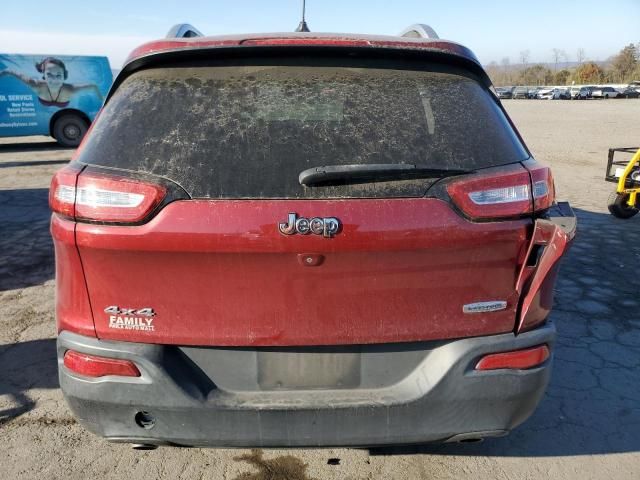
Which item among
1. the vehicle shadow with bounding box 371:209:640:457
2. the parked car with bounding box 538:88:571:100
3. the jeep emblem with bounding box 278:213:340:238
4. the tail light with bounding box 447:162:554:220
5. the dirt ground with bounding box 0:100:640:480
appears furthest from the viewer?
the parked car with bounding box 538:88:571:100

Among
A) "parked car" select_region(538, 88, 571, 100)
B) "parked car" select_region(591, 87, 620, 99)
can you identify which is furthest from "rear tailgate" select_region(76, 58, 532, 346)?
"parked car" select_region(591, 87, 620, 99)

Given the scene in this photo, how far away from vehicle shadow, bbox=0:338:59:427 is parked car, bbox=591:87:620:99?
6434cm

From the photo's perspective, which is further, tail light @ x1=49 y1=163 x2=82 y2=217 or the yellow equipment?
the yellow equipment

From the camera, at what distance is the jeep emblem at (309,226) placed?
177 centimetres

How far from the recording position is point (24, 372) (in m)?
3.46

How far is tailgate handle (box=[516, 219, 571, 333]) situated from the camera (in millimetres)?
1917

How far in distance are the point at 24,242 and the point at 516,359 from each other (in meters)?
6.07

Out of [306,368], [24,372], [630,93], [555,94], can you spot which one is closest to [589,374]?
[306,368]

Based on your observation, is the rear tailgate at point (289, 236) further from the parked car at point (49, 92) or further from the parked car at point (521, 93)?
the parked car at point (521, 93)

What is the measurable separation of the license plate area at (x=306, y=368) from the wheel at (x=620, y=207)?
6.56 metres

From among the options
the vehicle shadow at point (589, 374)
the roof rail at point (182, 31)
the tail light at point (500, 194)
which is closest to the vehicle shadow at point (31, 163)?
the roof rail at point (182, 31)

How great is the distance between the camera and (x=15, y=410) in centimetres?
306

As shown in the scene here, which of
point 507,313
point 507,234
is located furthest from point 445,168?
point 507,313

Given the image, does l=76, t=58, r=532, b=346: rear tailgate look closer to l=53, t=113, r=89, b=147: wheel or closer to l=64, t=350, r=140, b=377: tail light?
l=64, t=350, r=140, b=377: tail light
